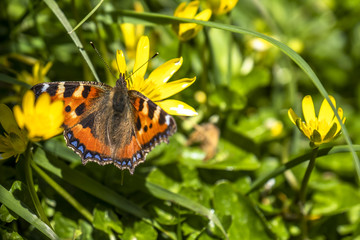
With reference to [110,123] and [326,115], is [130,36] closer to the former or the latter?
[110,123]

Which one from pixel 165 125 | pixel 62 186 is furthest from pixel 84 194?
pixel 165 125

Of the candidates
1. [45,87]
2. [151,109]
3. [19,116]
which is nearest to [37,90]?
[45,87]

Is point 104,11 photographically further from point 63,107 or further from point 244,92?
point 244,92

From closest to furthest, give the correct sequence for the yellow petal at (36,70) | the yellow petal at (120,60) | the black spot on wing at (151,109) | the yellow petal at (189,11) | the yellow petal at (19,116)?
the yellow petal at (19,116), the black spot on wing at (151,109), the yellow petal at (120,60), the yellow petal at (189,11), the yellow petal at (36,70)

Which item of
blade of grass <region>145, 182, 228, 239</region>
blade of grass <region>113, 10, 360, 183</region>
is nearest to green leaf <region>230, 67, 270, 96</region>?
blade of grass <region>113, 10, 360, 183</region>

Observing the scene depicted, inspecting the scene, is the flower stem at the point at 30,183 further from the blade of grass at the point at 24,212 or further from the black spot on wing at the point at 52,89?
the black spot on wing at the point at 52,89

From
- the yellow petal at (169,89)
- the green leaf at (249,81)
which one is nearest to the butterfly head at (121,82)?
the yellow petal at (169,89)

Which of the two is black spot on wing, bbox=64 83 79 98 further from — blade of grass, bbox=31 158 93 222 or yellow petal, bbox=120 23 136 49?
yellow petal, bbox=120 23 136 49

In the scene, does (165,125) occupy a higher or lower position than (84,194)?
higher
